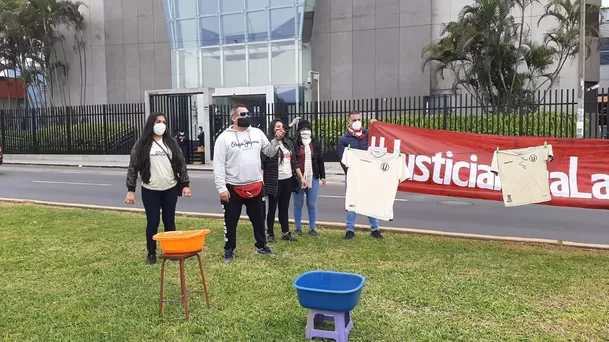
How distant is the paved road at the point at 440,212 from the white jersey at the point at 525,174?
1.58m

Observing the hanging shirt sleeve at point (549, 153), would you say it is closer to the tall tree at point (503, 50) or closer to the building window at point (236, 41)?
the tall tree at point (503, 50)

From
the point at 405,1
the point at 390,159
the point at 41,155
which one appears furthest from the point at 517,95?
the point at 41,155

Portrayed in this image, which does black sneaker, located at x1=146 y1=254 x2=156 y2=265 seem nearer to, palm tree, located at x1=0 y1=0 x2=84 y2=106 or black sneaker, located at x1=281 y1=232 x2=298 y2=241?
black sneaker, located at x1=281 y1=232 x2=298 y2=241

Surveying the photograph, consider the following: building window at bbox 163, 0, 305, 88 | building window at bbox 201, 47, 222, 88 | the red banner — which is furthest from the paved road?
building window at bbox 201, 47, 222, 88

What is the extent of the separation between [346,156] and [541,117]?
14.6 meters

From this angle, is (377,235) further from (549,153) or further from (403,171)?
(549,153)

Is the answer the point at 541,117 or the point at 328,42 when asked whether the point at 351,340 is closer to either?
the point at 541,117

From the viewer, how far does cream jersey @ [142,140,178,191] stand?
20.3 feet

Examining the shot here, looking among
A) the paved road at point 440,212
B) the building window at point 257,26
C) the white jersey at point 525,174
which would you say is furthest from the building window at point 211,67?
the white jersey at point 525,174

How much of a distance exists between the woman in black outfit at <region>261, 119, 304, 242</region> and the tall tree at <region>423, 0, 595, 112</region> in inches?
568

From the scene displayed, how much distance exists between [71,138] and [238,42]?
10092 millimetres

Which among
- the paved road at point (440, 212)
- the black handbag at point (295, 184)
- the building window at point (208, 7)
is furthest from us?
the building window at point (208, 7)

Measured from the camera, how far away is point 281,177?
731 centimetres

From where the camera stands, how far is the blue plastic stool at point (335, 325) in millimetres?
3977
